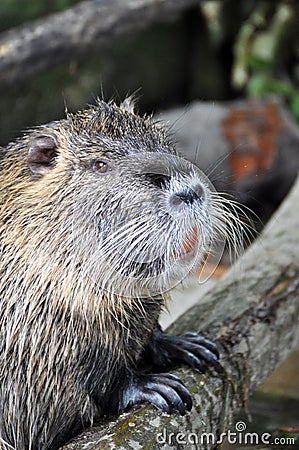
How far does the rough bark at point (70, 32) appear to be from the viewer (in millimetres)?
5074

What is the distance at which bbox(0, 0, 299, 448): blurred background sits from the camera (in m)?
5.29

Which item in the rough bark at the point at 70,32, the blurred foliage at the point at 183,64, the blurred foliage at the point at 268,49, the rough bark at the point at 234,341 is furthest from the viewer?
the blurred foliage at the point at 268,49

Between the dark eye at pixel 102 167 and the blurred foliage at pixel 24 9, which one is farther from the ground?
the blurred foliage at pixel 24 9

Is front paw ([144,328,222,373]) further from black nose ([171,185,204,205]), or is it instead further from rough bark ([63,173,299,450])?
black nose ([171,185,204,205])

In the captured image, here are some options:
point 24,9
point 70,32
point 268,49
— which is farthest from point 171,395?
point 268,49

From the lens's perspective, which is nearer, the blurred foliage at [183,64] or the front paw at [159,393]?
the front paw at [159,393]

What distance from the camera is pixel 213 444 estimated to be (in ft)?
8.81

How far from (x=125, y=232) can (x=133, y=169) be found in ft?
0.62

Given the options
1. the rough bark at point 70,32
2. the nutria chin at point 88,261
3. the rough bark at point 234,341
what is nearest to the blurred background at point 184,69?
the rough bark at point 70,32

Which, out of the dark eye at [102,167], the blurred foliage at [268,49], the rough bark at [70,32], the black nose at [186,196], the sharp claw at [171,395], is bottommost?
the sharp claw at [171,395]

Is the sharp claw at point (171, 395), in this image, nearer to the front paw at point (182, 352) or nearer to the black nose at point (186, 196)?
the front paw at point (182, 352)

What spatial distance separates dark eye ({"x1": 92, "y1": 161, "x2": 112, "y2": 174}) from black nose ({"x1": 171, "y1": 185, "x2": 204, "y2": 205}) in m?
0.25

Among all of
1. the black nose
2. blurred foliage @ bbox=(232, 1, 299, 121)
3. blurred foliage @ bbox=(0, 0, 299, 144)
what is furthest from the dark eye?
blurred foliage @ bbox=(232, 1, 299, 121)

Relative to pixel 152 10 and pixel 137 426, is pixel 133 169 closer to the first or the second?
pixel 137 426
